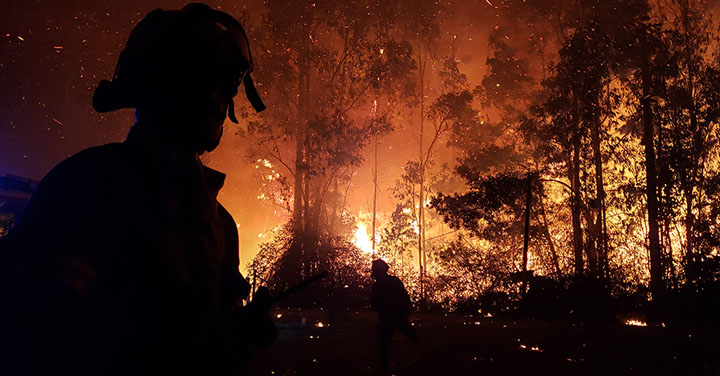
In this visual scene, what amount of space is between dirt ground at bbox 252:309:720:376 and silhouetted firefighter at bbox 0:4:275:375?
6.82m

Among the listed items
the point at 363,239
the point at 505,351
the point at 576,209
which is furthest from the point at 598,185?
the point at 363,239

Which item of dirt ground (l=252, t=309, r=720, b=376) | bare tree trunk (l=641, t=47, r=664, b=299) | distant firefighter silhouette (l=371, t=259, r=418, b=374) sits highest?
bare tree trunk (l=641, t=47, r=664, b=299)

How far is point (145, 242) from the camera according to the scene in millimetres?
1020

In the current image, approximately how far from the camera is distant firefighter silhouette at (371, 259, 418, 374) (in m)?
7.69

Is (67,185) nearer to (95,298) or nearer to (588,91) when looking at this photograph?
(95,298)

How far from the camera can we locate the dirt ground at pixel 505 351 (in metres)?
7.78

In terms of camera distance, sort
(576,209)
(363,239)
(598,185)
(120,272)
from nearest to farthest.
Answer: (120,272) < (576,209) < (598,185) < (363,239)

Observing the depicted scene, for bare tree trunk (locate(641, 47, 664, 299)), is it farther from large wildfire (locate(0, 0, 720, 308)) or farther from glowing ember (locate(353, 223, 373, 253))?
glowing ember (locate(353, 223, 373, 253))

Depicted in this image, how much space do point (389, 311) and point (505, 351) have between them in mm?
3160

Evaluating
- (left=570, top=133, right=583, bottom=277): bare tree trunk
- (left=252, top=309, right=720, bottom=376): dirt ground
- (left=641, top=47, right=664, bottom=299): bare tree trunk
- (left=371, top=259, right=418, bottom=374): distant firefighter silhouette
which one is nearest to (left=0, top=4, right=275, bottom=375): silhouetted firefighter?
(left=371, top=259, right=418, bottom=374): distant firefighter silhouette

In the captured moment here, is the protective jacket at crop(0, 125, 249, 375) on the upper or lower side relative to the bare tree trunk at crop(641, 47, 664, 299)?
lower

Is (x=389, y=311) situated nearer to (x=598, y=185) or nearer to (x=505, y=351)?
(x=505, y=351)

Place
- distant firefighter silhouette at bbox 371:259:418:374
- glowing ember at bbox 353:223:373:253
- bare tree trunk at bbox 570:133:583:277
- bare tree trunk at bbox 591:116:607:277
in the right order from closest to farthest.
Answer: distant firefighter silhouette at bbox 371:259:418:374 < bare tree trunk at bbox 570:133:583:277 < bare tree trunk at bbox 591:116:607:277 < glowing ember at bbox 353:223:373:253

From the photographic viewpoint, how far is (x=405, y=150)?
1583 inches
